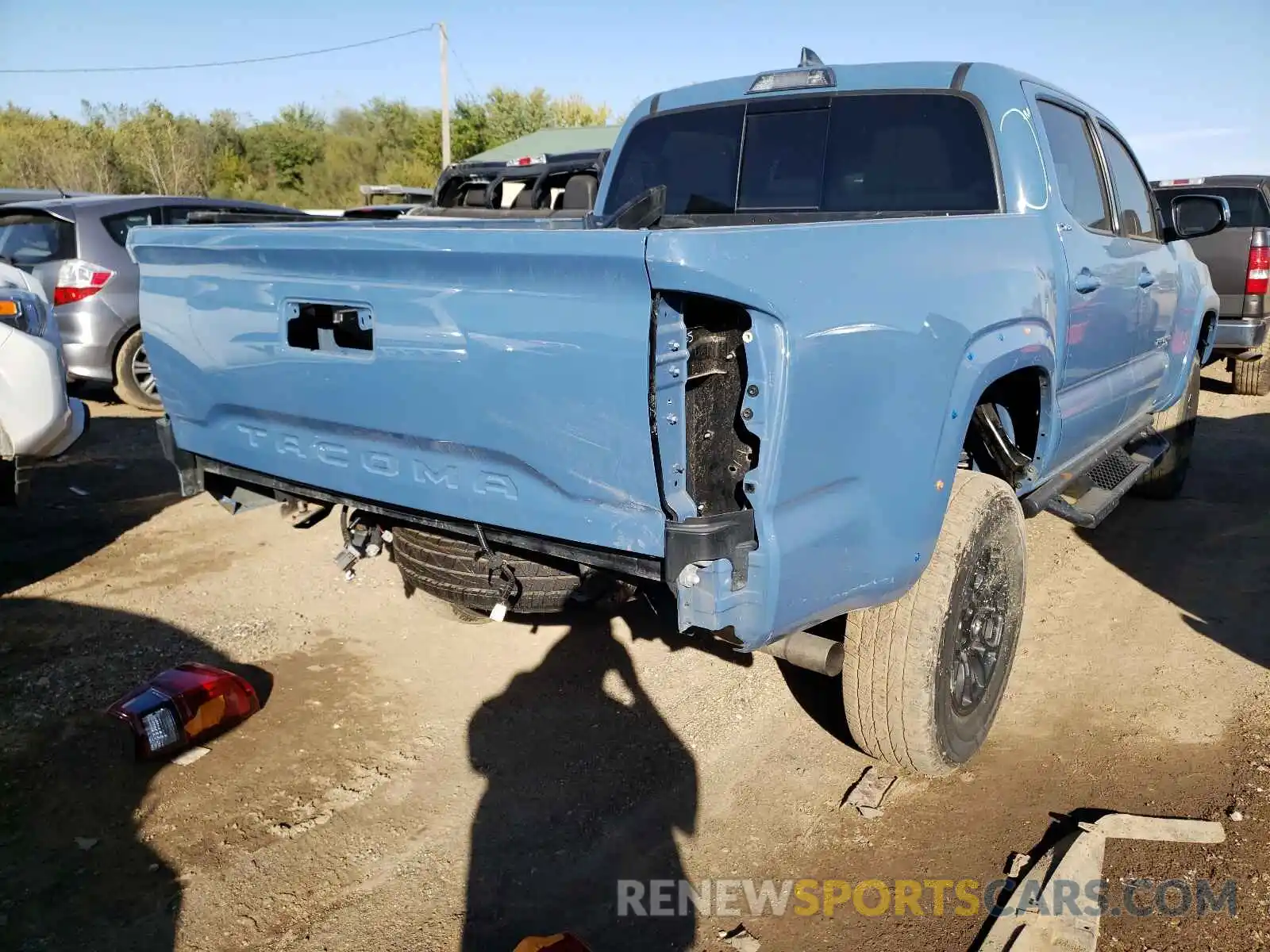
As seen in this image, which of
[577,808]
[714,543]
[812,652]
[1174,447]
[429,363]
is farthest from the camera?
[1174,447]

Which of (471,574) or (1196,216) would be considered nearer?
(471,574)

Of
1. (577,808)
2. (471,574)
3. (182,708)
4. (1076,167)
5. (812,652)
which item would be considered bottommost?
(577,808)

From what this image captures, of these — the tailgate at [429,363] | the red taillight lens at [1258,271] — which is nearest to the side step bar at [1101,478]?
the tailgate at [429,363]

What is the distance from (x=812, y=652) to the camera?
2.89 meters

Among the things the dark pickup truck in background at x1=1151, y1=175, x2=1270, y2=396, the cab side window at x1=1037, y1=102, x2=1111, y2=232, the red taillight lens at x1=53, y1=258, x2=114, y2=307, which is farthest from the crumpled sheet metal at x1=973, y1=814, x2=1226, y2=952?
the red taillight lens at x1=53, y1=258, x2=114, y2=307

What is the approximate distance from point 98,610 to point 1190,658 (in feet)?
15.3

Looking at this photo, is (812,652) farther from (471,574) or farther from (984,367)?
(471,574)

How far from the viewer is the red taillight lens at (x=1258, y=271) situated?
28.7 feet

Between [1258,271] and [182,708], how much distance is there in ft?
30.5

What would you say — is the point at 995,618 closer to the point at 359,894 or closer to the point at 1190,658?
the point at 1190,658

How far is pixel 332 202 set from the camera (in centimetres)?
4053

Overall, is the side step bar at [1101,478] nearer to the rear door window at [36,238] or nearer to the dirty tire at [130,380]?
the dirty tire at [130,380]

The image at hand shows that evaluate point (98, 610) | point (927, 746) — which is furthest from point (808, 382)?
point (98, 610)

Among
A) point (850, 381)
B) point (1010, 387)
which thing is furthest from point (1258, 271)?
point (850, 381)
